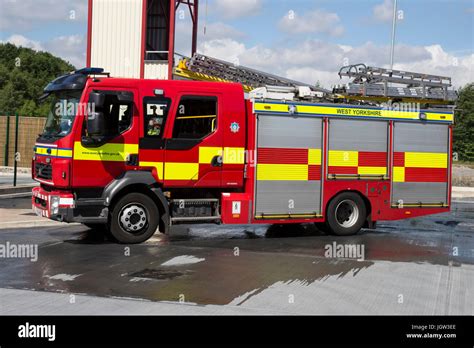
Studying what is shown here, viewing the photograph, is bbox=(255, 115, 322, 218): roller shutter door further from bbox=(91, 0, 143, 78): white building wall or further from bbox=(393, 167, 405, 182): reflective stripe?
bbox=(91, 0, 143, 78): white building wall

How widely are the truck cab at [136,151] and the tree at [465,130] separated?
1480 inches

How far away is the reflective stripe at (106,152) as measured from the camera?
31.7ft

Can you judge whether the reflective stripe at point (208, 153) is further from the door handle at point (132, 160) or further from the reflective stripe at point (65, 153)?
the reflective stripe at point (65, 153)


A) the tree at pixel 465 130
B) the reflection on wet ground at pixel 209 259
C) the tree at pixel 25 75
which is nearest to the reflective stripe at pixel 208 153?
the reflection on wet ground at pixel 209 259

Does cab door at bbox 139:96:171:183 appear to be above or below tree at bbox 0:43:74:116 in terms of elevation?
below

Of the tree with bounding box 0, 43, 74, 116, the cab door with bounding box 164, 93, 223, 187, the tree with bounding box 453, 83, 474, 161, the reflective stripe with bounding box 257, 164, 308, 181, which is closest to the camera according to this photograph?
the cab door with bounding box 164, 93, 223, 187

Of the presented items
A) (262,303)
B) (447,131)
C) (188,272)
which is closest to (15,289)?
(188,272)

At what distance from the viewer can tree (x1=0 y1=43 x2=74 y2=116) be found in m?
57.5

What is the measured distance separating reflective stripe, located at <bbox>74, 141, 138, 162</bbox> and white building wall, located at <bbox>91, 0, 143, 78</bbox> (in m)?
15.9

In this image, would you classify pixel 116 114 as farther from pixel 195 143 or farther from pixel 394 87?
pixel 394 87

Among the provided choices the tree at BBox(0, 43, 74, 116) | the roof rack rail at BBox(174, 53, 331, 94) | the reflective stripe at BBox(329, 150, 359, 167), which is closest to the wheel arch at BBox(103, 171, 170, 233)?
the reflective stripe at BBox(329, 150, 359, 167)

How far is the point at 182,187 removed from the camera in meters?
10.4

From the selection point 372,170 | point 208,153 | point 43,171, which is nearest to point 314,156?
point 372,170
